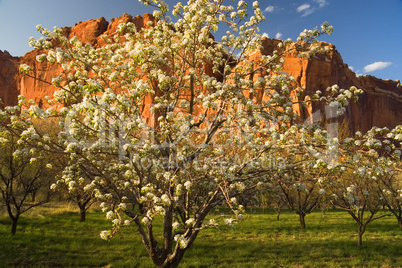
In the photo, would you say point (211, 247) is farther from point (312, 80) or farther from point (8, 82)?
point (8, 82)

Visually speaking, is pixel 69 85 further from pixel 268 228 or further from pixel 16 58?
pixel 16 58

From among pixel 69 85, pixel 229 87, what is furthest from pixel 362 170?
pixel 69 85

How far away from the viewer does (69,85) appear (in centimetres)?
612

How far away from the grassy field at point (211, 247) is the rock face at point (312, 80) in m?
66.8

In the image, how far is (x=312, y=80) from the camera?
76.8 m

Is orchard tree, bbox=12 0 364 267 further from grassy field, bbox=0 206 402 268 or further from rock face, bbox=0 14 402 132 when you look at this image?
rock face, bbox=0 14 402 132

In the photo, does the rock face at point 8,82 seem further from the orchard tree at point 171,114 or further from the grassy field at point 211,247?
the orchard tree at point 171,114

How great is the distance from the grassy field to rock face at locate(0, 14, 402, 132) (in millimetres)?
66777

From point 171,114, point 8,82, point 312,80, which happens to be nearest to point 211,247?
point 171,114

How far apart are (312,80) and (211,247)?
75.5 meters

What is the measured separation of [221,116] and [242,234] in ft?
40.4

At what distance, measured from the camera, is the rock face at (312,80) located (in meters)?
77.8

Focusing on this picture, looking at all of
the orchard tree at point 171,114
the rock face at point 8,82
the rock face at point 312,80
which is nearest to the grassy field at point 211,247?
the orchard tree at point 171,114

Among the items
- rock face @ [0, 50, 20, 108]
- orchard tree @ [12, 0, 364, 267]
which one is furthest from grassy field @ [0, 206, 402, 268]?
rock face @ [0, 50, 20, 108]
